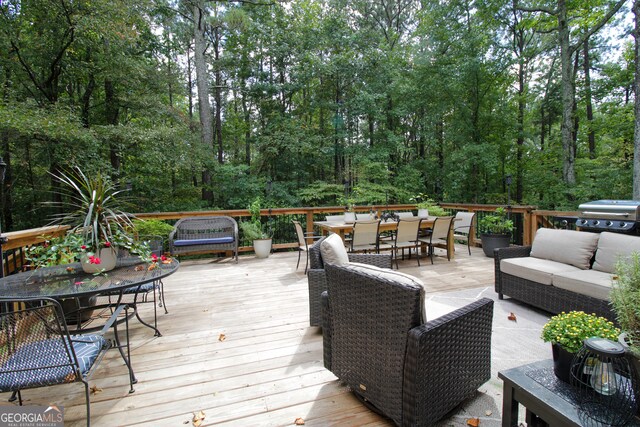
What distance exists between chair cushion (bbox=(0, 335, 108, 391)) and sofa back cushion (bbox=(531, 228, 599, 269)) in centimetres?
400

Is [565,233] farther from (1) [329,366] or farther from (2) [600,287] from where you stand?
(1) [329,366]

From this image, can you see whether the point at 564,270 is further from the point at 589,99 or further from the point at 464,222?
the point at 589,99

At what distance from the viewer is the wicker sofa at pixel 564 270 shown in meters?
2.61

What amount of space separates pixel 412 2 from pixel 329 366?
1387cm

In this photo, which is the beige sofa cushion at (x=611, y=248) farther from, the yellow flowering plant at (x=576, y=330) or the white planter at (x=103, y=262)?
the white planter at (x=103, y=262)

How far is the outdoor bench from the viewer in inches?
201

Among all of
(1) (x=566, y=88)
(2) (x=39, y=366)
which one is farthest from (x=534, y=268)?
(1) (x=566, y=88)

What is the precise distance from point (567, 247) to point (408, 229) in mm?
2034

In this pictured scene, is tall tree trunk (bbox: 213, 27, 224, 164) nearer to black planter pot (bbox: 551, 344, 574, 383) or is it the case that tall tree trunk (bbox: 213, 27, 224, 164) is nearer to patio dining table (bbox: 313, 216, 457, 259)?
patio dining table (bbox: 313, 216, 457, 259)

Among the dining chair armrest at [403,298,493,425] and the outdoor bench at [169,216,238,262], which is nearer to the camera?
the dining chair armrest at [403,298,493,425]

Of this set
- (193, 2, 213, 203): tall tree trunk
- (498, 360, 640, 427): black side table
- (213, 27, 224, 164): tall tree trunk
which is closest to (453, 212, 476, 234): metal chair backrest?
(498, 360, 640, 427): black side table

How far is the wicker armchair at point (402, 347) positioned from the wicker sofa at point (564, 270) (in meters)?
1.51

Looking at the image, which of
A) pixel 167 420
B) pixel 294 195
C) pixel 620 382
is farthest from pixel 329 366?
pixel 294 195

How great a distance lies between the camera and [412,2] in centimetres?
1184
